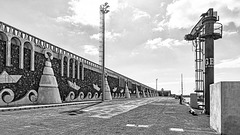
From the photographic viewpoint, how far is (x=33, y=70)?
24.0 meters

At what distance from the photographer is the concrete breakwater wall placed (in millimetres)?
20188

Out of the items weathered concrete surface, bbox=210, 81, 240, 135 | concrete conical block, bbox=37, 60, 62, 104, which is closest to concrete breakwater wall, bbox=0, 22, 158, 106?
concrete conical block, bbox=37, 60, 62, 104

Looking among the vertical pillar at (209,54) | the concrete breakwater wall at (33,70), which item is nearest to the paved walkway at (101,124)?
the vertical pillar at (209,54)

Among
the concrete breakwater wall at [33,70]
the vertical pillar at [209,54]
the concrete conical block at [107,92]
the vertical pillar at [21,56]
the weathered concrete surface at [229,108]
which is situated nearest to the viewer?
the weathered concrete surface at [229,108]

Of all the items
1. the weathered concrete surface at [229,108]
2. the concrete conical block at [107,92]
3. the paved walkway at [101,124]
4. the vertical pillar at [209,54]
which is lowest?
the concrete conical block at [107,92]

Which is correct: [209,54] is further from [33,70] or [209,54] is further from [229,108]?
[33,70]

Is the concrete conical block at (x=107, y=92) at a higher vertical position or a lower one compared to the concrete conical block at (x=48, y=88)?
lower

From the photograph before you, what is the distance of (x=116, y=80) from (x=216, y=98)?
47142 mm

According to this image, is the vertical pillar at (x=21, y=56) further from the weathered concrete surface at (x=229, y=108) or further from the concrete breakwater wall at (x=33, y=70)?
the weathered concrete surface at (x=229, y=108)

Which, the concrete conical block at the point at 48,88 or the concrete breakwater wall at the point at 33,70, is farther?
the concrete conical block at the point at 48,88

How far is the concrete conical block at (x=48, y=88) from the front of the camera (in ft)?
80.9

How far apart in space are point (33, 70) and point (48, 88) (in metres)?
3.10

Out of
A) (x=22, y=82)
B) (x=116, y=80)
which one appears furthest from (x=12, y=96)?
(x=116, y=80)

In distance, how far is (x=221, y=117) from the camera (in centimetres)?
784
